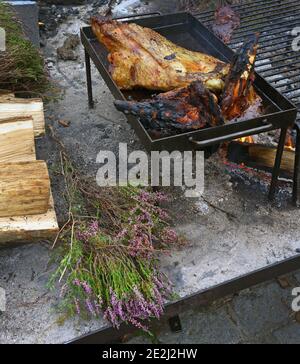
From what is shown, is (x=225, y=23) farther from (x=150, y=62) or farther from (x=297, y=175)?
(x=297, y=175)

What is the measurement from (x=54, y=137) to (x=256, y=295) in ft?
6.82

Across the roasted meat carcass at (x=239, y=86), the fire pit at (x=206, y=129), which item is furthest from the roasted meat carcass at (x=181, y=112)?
the roasted meat carcass at (x=239, y=86)

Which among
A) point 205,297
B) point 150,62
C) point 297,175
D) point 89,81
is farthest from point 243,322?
point 89,81

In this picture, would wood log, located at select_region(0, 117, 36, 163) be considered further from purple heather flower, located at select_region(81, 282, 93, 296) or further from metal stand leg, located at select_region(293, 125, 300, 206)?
metal stand leg, located at select_region(293, 125, 300, 206)

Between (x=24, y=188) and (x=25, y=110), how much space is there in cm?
87

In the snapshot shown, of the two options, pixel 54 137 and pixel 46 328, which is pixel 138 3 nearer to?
pixel 54 137

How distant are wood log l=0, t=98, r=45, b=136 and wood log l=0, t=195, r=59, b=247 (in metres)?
0.86

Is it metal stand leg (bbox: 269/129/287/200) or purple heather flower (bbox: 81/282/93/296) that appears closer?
purple heather flower (bbox: 81/282/93/296)

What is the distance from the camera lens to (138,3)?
18.9 feet

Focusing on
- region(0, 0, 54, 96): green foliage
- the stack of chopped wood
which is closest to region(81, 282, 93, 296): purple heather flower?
the stack of chopped wood

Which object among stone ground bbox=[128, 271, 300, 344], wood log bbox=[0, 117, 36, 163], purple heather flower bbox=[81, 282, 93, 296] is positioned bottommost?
stone ground bbox=[128, 271, 300, 344]

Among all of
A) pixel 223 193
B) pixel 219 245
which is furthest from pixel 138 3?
pixel 219 245

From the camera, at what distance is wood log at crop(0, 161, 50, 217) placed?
270 centimetres

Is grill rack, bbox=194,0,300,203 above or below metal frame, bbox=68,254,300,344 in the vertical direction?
above
